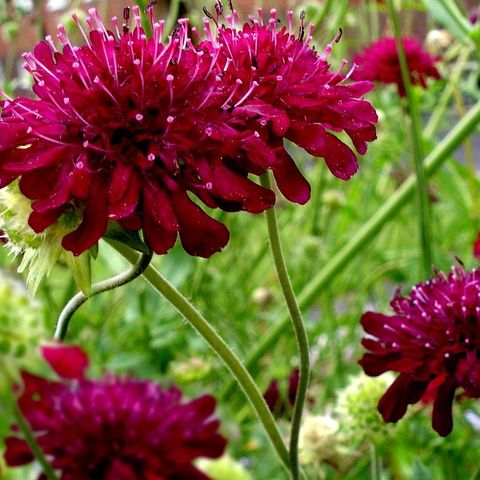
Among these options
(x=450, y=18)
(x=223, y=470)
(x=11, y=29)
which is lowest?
(x=223, y=470)

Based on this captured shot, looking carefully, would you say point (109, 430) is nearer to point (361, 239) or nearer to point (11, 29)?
point (361, 239)

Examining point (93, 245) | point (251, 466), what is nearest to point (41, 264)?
point (93, 245)

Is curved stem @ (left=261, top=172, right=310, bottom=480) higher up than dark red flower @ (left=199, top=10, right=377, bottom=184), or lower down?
lower down

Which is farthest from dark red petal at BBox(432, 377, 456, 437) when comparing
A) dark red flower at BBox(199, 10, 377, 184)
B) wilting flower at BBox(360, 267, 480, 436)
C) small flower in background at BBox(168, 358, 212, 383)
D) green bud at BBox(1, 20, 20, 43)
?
green bud at BBox(1, 20, 20, 43)

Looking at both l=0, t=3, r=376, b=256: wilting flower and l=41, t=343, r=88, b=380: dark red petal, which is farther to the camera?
l=41, t=343, r=88, b=380: dark red petal

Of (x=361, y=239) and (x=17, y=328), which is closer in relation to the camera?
(x=17, y=328)

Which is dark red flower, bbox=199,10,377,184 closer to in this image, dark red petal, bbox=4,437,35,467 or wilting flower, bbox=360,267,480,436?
wilting flower, bbox=360,267,480,436

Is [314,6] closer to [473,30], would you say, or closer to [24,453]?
[473,30]

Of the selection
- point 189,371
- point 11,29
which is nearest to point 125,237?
point 189,371
